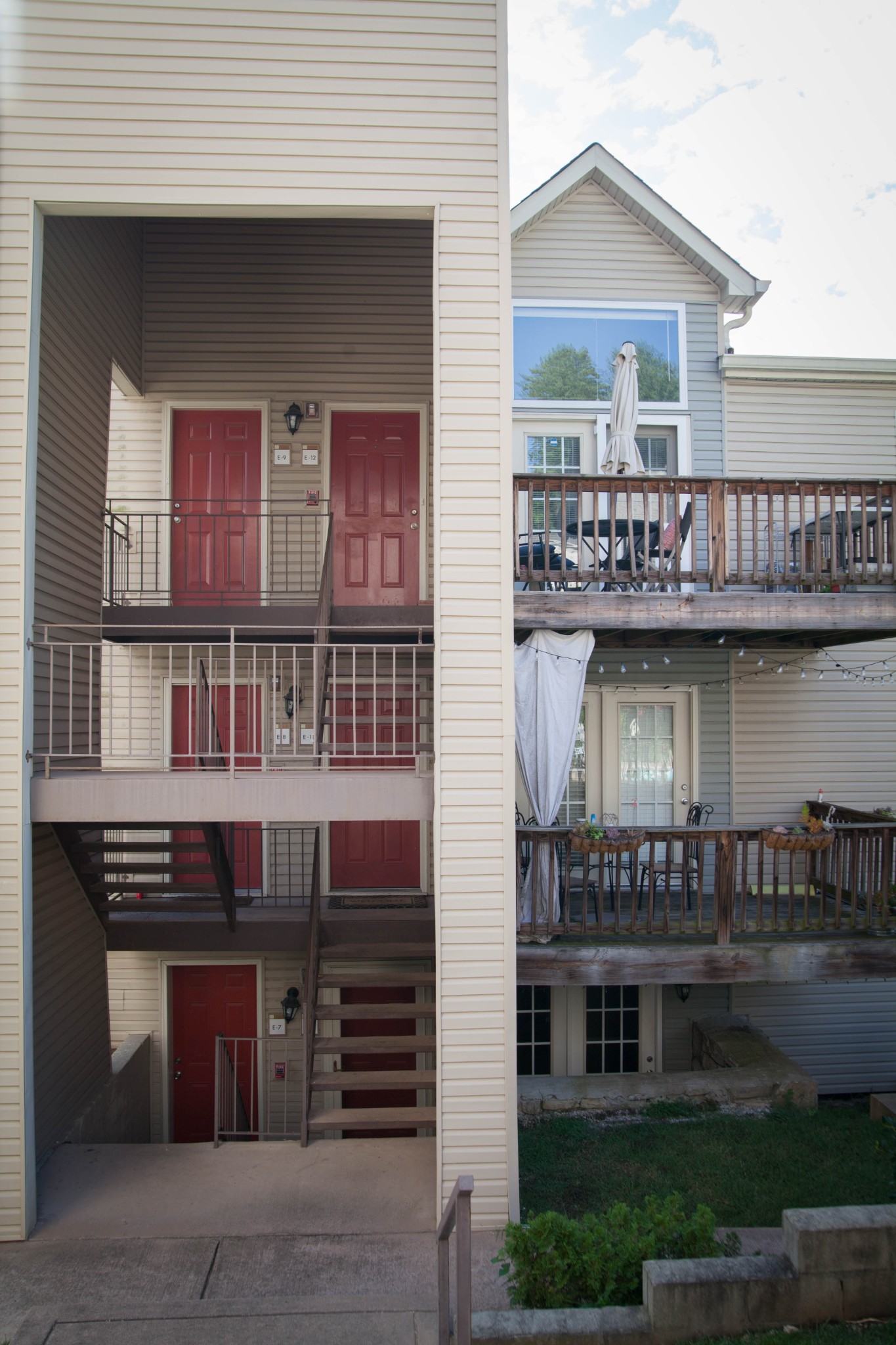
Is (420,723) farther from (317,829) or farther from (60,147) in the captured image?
(60,147)

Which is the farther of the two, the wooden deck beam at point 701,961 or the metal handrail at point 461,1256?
the wooden deck beam at point 701,961

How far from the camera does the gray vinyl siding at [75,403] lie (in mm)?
5758

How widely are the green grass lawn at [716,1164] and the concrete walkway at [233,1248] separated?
2.88 ft

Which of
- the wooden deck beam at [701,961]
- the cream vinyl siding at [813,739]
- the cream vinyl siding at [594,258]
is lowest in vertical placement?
the wooden deck beam at [701,961]

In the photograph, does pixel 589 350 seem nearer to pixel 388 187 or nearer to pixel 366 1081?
pixel 388 187

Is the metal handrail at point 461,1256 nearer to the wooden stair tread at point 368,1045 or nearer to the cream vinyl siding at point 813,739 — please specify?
the wooden stair tread at point 368,1045

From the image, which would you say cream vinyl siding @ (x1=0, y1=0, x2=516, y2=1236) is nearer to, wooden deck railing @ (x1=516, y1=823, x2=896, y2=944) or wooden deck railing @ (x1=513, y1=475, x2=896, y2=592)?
wooden deck railing @ (x1=513, y1=475, x2=896, y2=592)

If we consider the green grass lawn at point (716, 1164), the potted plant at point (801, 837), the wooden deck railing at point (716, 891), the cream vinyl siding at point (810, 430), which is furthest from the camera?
the cream vinyl siding at point (810, 430)

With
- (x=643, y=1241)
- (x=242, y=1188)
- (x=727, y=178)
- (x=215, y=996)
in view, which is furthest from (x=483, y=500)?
(x=727, y=178)

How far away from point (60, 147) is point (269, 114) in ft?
4.55

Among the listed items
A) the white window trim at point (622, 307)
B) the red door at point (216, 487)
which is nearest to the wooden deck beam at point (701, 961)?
the red door at point (216, 487)

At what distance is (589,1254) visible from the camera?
384cm

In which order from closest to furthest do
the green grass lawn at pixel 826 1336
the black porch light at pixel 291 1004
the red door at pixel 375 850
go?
1. the green grass lawn at pixel 826 1336
2. the black porch light at pixel 291 1004
3. the red door at pixel 375 850

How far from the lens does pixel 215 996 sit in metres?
8.23
